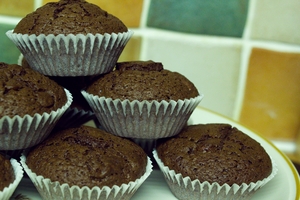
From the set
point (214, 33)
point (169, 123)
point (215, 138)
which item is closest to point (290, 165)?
point (215, 138)

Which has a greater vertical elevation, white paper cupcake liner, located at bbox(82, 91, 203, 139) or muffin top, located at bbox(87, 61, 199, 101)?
muffin top, located at bbox(87, 61, 199, 101)

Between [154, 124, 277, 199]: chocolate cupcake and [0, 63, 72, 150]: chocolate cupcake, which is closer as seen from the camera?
[0, 63, 72, 150]: chocolate cupcake

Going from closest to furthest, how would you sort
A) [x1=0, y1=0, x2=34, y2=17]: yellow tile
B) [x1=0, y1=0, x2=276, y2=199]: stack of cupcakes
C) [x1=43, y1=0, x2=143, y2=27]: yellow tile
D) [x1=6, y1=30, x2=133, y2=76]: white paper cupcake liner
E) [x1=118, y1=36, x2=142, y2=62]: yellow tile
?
[x1=0, y1=0, x2=276, y2=199]: stack of cupcakes < [x1=6, y1=30, x2=133, y2=76]: white paper cupcake liner < [x1=0, y1=0, x2=34, y2=17]: yellow tile < [x1=43, y1=0, x2=143, y2=27]: yellow tile < [x1=118, y1=36, x2=142, y2=62]: yellow tile

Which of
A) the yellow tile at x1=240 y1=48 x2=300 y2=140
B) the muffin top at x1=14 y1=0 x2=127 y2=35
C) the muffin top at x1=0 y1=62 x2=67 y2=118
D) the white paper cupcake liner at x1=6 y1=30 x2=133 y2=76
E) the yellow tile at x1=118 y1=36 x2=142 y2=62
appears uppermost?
the muffin top at x1=14 y1=0 x2=127 y2=35

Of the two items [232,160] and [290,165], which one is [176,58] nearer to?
[290,165]

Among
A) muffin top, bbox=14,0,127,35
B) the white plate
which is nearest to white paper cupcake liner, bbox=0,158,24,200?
the white plate

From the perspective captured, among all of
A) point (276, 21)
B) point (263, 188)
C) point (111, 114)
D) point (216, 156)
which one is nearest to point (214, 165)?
point (216, 156)

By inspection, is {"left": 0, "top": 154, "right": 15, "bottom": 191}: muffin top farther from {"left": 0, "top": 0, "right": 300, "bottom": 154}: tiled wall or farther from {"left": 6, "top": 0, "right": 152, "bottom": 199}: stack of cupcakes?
{"left": 0, "top": 0, "right": 300, "bottom": 154}: tiled wall
